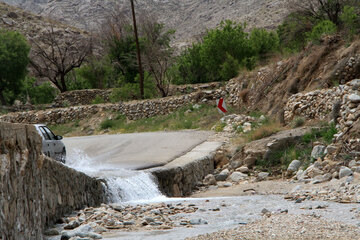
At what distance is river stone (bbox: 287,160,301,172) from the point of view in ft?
49.6

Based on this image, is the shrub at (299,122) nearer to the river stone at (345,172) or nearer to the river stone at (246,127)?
the river stone at (246,127)

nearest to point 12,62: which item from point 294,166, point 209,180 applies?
point 209,180

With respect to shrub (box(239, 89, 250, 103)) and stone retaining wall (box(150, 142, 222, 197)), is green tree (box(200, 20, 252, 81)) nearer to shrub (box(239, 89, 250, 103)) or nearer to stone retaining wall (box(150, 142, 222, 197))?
shrub (box(239, 89, 250, 103))

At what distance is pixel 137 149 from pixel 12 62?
29964 mm

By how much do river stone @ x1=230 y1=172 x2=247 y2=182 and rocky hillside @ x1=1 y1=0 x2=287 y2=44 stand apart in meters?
61.3

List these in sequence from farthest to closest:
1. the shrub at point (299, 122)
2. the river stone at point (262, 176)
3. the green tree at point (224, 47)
→ the green tree at point (224, 47), the shrub at point (299, 122), the river stone at point (262, 176)

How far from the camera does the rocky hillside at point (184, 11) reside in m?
87.2

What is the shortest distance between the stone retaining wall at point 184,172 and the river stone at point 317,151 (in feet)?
11.9

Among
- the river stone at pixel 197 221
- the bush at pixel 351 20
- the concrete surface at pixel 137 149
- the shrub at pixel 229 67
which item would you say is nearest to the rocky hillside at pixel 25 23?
the shrub at pixel 229 67

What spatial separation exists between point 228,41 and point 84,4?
96.4m

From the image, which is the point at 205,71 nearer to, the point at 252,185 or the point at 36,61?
the point at 36,61

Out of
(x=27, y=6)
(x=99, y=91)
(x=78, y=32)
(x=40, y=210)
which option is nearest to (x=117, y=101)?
(x=99, y=91)

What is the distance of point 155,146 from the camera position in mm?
19922

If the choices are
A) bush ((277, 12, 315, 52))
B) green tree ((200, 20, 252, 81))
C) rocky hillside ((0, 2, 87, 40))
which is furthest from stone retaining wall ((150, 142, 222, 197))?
rocky hillside ((0, 2, 87, 40))
